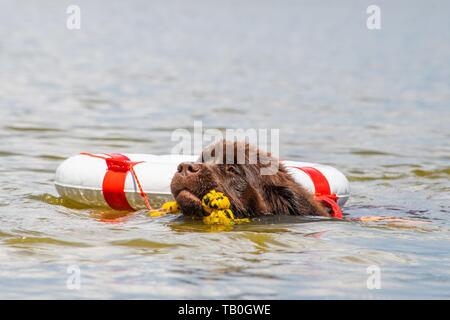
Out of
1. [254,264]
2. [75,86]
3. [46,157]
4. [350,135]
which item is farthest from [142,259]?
[75,86]

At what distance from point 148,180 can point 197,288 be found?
3.12 m

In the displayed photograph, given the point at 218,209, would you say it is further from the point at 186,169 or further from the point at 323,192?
the point at 323,192

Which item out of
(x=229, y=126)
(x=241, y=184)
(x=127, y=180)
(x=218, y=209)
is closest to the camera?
(x=218, y=209)

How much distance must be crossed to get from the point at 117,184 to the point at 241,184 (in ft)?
5.20

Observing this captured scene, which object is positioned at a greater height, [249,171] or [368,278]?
[249,171]

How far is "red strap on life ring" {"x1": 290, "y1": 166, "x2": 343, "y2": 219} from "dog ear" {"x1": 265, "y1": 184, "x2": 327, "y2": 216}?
0.41 meters

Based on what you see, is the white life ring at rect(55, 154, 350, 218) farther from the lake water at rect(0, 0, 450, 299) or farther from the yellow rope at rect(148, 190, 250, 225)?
the yellow rope at rect(148, 190, 250, 225)

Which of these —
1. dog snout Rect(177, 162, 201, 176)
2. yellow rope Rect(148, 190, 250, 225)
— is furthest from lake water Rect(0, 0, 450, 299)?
dog snout Rect(177, 162, 201, 176)

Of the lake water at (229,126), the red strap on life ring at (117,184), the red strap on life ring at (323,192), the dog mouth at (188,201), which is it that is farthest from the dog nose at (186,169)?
the red strap on life ring at (323,192)

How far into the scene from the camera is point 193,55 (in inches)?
1346

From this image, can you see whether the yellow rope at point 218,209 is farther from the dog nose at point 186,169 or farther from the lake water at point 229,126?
the dog nose at point 186,169

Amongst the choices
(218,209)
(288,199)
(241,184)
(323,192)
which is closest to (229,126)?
(323,192)

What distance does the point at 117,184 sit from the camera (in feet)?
32.6

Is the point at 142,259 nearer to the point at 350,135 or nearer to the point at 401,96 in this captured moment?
the point at 350,135
